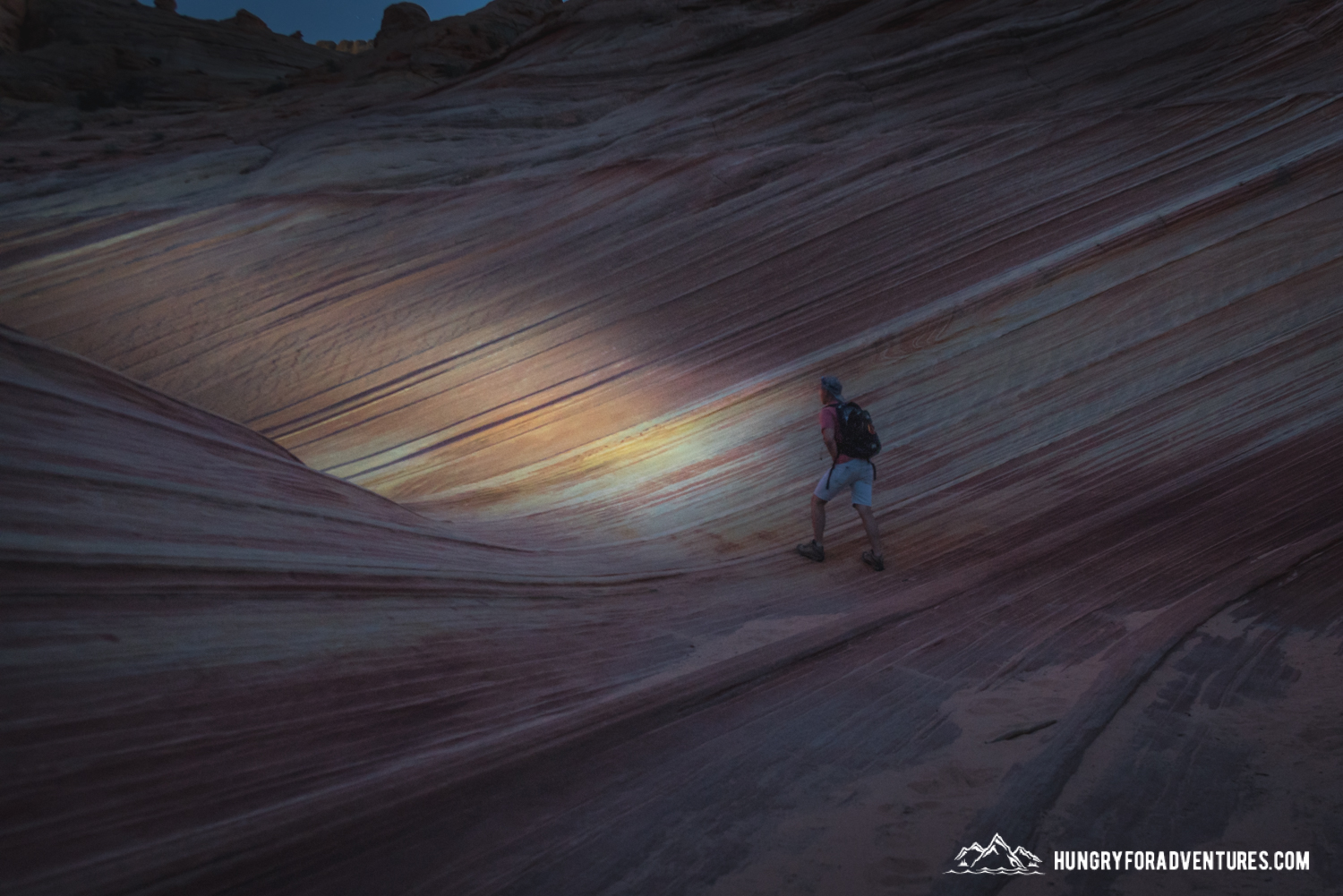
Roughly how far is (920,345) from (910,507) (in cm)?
155

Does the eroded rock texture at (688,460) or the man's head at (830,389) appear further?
the man's head at (830,389)

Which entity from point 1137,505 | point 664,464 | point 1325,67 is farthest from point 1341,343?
point 664,464

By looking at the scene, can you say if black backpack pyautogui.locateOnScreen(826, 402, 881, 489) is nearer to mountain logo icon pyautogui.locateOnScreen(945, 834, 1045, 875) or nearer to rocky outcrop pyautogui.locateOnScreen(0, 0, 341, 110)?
mountain logo icon pyautogui.locateOnScreen(945, 834, 1045, 875)

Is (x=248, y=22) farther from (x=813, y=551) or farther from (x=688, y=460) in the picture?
(x=813, y=551)

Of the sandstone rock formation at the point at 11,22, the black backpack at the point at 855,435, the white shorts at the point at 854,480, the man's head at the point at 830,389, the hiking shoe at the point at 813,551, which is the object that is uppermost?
the sandstone rock formation at the point at 11,22

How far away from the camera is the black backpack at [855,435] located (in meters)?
4.32

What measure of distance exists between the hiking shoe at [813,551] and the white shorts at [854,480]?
0.97 ft

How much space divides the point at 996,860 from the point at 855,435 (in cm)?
279

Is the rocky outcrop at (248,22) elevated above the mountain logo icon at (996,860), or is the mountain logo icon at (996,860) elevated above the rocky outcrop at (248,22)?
the rocky outcrop at (248,22)

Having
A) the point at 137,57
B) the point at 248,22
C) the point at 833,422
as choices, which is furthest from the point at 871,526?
the point at 248,22

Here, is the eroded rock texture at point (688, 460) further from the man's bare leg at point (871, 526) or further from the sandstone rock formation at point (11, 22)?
the sandstone rock formation at point (11, 22)

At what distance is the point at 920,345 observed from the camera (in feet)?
19.4

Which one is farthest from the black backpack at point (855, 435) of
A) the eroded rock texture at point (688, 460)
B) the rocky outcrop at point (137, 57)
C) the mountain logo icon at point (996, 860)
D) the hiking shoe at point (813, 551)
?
the rocky outcrop at point (137, 57)

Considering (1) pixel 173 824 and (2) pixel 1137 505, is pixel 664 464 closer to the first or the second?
(2) pixel 1137 505
